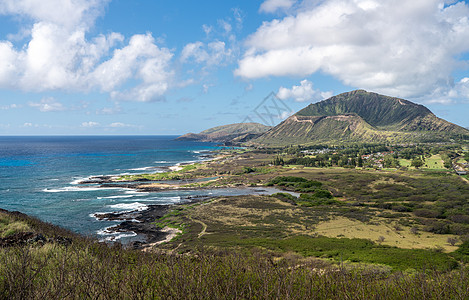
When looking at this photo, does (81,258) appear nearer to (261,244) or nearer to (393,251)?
(261,244)

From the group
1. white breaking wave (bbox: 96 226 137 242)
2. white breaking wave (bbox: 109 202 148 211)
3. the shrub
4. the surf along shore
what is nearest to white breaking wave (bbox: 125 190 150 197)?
the surf along shore

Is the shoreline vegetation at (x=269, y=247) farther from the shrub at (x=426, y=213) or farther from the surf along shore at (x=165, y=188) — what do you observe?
the surf along shore at (x=165, y=188)

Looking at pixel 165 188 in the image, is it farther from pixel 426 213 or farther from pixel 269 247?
pixel 426 213

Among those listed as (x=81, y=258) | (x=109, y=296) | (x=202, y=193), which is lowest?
(x=202, y=193)

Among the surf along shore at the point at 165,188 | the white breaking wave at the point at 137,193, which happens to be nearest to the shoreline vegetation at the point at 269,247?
the surf along shore at the point at 165,188

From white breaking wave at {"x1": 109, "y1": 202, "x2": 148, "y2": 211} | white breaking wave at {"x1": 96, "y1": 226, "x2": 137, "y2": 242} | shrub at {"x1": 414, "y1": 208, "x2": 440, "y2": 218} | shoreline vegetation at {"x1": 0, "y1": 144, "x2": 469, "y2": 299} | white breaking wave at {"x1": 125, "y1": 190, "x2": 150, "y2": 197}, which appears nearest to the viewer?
shoreline vegetation at {"x1": 0, "y1": 144, "x2": 469, "y2": 299}

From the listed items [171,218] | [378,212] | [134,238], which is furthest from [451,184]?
[134,238]

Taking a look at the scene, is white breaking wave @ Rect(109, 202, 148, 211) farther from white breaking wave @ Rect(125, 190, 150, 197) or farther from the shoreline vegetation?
white breaking wave @ Rect(125, 190, 150, 197)

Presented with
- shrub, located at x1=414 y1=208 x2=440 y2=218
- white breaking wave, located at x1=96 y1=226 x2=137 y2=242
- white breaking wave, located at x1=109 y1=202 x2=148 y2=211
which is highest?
shrub, located at x1=414 y1=208 x2=440 y2=218
